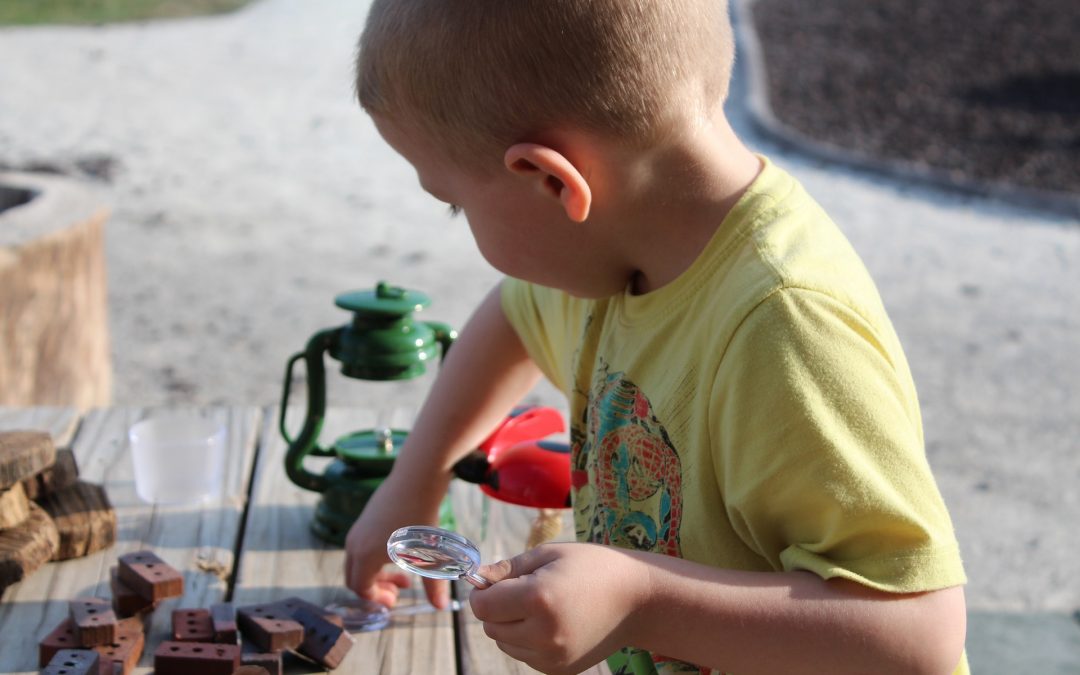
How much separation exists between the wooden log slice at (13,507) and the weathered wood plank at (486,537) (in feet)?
1.67

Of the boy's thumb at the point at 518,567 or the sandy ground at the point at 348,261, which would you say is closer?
the boy's thumb at the point at 518,567

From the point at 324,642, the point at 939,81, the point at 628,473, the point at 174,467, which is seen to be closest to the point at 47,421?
the point at 174,467

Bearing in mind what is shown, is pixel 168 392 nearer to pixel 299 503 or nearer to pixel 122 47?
pixel 299 503

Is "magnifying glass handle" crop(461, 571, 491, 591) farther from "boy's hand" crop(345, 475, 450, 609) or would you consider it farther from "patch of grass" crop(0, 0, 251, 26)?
"patch of grass" crop(0, 0, 251, 26)

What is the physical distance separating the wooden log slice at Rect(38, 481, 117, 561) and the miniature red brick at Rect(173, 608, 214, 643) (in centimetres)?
22

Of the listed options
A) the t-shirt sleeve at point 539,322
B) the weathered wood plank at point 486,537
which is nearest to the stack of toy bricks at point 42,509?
the weathered wood plank at point 486,537

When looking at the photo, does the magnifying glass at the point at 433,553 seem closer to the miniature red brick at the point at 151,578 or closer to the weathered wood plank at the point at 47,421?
the miniature red brick at the point at 151,578

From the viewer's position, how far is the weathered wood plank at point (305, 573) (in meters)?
1.30

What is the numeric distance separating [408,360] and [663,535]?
0.48m

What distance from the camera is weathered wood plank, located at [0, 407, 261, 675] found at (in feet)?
4.33

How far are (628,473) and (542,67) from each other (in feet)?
1.42

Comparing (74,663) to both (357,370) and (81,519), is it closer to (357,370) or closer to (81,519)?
(81,519)

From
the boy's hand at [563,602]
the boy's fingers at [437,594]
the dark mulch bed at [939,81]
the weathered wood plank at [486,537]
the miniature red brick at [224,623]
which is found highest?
the boy's hand at [563,602]

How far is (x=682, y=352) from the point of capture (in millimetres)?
1184
